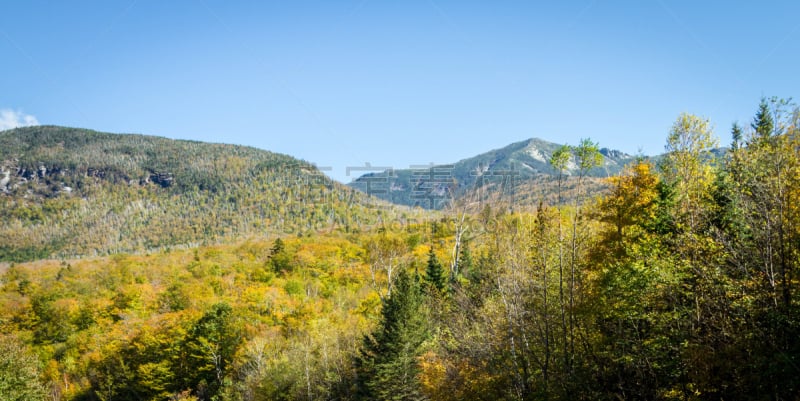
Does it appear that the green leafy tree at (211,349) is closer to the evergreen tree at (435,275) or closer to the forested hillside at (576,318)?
the forested hillside at (576,318)

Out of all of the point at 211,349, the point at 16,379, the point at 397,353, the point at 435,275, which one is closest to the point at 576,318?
the point at 397,353

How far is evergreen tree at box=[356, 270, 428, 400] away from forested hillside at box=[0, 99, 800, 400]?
0.13 meters

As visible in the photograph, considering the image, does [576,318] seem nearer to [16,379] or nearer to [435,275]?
[435,275]

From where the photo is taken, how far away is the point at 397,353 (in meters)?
28.0

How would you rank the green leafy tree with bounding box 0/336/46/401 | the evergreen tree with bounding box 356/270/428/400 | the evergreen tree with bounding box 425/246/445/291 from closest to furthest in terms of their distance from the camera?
1. the evergreen tree with bounding box 356/270/428/400
2. the green leafy tree with bounding box 0/336/46/401
3. the evergreen tree with bounding box 425/246/445/291

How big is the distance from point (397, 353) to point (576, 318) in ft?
53.4

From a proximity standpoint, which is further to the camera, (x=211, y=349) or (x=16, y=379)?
(x=211, y=349)

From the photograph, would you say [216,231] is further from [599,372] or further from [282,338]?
[599,372]

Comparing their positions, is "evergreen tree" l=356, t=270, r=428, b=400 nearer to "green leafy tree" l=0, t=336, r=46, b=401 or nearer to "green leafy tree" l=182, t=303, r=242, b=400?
"green leafy tree" l=182, t=303, r=242, b=400

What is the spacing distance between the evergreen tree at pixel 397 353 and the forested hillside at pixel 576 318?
5.0 inches

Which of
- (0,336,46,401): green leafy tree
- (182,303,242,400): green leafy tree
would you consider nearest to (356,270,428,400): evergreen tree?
(182,303,242,400): green leafy tree

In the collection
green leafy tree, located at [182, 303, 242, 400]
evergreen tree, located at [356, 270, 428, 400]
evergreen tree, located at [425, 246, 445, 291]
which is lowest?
green leafy tree, located at [182, 303, 242, 400]

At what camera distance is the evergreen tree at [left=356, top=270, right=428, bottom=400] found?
1080 inches

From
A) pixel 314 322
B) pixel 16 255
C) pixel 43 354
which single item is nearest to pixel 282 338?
pixel 314 322
